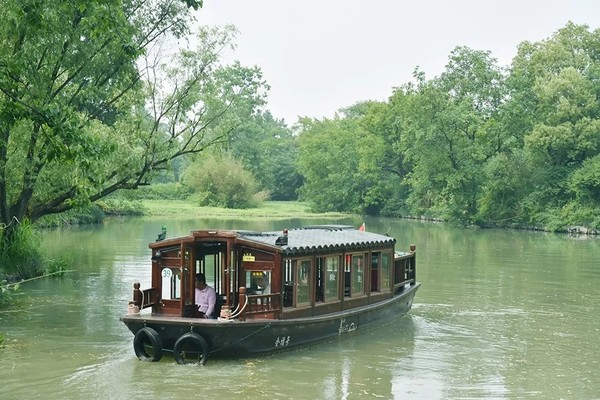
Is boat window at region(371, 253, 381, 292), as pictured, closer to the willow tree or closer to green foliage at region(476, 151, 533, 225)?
the willow tree

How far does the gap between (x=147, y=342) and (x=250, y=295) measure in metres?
1.85

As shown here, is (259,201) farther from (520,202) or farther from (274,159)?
(520,202)

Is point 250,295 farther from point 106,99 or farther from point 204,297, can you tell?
point 106,99

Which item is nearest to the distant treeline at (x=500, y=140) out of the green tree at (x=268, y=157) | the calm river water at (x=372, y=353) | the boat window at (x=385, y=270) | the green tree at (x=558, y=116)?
the green tree at (x=558, y=116)

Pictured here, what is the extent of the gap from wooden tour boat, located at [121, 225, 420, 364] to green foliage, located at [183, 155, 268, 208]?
183 ft

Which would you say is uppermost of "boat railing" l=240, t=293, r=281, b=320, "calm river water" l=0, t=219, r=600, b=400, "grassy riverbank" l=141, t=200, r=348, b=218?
"grassy riverbank" l=141, t=200, r=348, b=218

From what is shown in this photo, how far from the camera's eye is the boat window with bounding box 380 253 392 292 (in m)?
17.7

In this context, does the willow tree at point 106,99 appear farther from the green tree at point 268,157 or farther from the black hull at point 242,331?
the green tree at point 268,157

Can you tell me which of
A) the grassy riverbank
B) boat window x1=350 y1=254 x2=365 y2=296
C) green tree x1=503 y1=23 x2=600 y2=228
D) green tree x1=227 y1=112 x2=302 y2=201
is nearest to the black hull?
boat window x1=350 y1=254 x2=365 y2=296

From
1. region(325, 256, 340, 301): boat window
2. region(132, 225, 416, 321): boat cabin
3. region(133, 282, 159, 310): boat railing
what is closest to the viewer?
region(132, 225, 416, 321): boat cabin

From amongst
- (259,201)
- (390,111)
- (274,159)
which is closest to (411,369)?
(390,111)

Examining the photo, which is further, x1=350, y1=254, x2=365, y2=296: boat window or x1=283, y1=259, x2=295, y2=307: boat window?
x1=350, y1=254, x2=365, y2=296: boat window

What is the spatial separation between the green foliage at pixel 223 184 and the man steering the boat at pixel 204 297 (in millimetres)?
57578

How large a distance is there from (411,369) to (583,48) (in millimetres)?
46126
